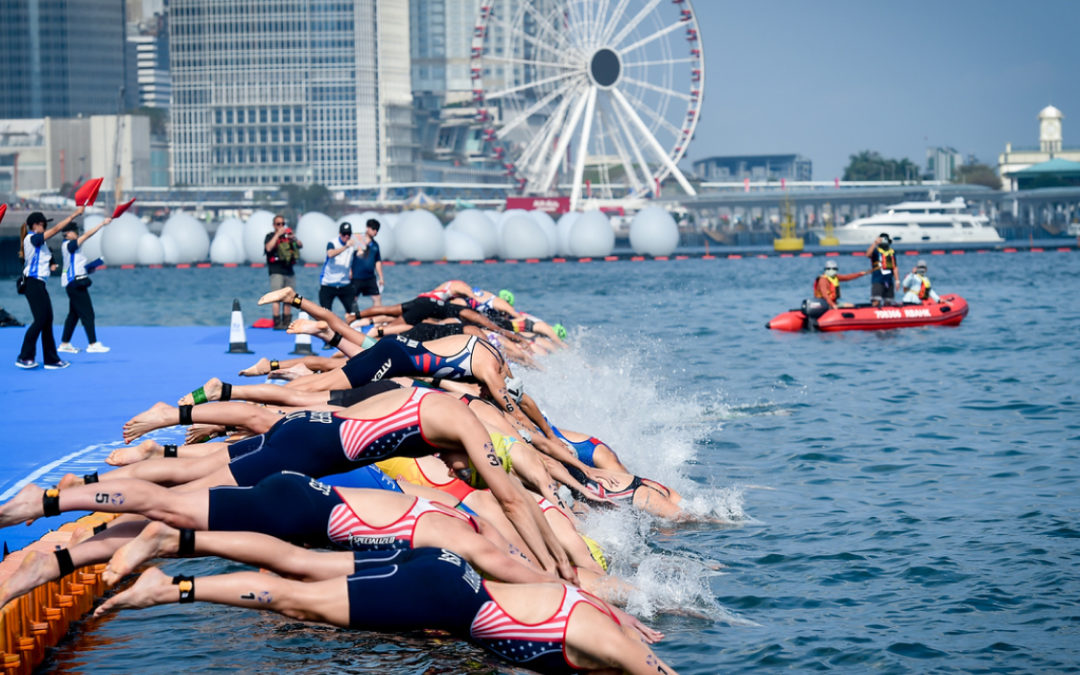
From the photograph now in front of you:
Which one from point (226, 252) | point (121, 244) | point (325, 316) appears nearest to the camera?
point (325, 316)

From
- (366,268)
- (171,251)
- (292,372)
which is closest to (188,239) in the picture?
(171,251)

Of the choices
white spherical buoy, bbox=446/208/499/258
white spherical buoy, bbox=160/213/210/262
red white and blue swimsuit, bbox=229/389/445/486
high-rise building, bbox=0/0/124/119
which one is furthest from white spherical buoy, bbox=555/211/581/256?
high-rise building, bbox=0/0/124/119

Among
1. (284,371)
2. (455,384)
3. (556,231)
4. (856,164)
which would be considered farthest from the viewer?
(856,164)

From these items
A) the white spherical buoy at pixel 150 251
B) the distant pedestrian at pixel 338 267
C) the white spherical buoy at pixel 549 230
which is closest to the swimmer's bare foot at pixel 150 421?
the distant pedestrian at pixel 338 267

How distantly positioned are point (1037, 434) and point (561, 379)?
5.57 meters

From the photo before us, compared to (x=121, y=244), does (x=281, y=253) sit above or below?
below

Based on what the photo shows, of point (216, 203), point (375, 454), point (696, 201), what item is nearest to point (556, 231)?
point (696, 201)

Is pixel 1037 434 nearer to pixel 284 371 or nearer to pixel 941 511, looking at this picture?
pixel 941 511

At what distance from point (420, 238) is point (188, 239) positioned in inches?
595

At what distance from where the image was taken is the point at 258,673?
680cm

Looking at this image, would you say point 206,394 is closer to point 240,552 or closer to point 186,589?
point 240,552

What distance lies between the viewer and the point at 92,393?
13594mm

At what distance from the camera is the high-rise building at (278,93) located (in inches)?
6363

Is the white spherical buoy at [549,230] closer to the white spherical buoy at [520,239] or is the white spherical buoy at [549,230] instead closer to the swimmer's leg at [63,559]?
the white spherical buoy at [520,239]
